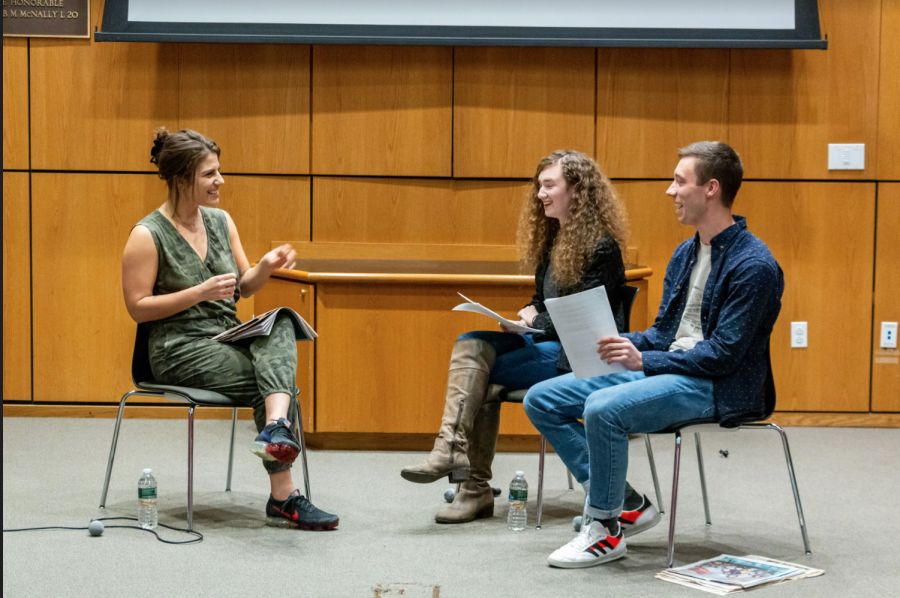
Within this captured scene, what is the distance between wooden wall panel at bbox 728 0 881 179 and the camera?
14.4ft

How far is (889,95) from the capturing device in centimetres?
442

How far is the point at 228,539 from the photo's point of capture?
2.71 m

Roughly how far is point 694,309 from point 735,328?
25 centimetres

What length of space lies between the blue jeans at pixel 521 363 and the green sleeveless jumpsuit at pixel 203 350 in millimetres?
583

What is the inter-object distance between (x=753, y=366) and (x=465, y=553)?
0.96 m

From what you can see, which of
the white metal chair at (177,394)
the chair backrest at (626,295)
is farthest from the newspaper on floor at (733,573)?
the white metal chair at (177,394)

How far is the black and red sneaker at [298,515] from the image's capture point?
110 inches

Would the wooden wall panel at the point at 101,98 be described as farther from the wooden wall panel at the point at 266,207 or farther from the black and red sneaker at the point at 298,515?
the black and red sneaker at the point at 298,515

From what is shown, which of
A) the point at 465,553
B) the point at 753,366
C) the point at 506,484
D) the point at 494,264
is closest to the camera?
the point at 753,366

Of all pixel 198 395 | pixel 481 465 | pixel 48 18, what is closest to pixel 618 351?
pixel 481 465

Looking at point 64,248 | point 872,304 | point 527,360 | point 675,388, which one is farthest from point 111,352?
point 872,304

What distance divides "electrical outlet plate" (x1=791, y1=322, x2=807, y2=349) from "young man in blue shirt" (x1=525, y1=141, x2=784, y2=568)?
6.98 ft

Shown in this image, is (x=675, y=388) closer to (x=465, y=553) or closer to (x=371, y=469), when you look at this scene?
(x=465, y=553)

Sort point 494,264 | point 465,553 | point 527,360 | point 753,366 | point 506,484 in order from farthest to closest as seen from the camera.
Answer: point 494,264 < point 506,484 < point 527,360 < point 465,553 < point 753,366
